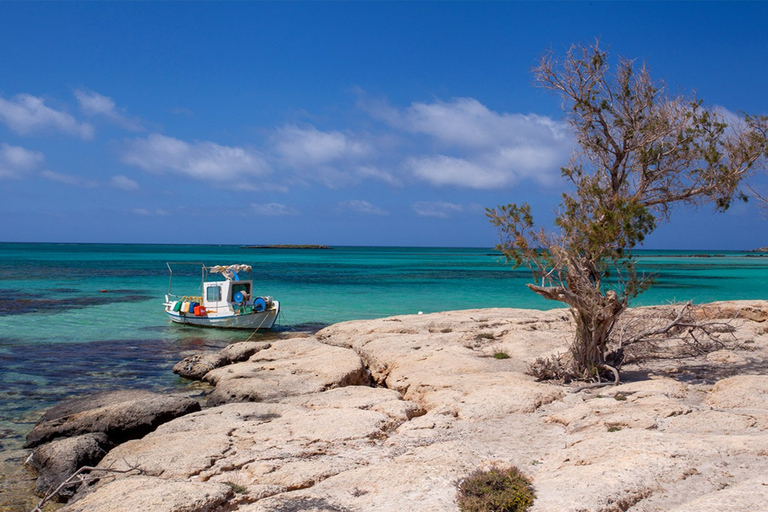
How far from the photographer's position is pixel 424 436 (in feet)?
26.7

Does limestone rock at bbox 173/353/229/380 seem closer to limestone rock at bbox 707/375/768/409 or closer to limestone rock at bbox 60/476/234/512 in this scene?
limestone rock at bbox 60/476/234/512

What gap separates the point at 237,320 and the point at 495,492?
2009 cm

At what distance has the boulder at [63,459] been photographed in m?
7.74

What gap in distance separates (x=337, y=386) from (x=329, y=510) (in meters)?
6.22

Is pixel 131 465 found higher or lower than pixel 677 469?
lower

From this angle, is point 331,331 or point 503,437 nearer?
point 503,437

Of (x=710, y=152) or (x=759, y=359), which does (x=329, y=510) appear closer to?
(x=710, y=152)

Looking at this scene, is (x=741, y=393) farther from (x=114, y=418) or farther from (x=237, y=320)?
(x=237, y=320)

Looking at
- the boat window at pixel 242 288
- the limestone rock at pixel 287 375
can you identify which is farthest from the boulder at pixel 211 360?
the boat window at pixel 242 288

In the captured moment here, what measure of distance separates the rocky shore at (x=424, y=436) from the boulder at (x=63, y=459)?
35mm

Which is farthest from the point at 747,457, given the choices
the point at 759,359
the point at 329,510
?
the point at 759,359

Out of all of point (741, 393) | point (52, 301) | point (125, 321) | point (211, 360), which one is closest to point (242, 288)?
point (125, 321)

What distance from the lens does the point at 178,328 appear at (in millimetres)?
24297

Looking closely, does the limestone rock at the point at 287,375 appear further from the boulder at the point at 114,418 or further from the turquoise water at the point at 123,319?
the turquoise water at the point at 123,319
